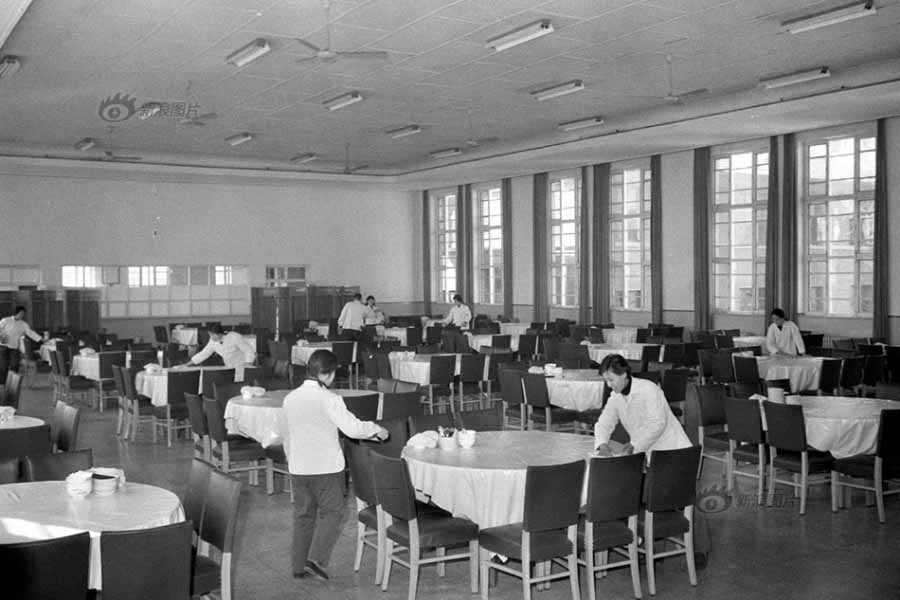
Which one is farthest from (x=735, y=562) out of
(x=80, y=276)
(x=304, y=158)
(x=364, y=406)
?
(x=80, y=276)

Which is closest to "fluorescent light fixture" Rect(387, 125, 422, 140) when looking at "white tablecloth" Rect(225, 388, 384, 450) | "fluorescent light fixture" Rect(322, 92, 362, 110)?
"fluorescent light fixture" Rect(322, 92, 362, 110)

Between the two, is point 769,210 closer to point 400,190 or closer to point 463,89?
point 463,89

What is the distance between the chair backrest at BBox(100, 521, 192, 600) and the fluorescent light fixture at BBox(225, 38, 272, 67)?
8273 mm

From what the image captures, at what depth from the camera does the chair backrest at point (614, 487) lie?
4938 millimetres

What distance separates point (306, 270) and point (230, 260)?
216cm

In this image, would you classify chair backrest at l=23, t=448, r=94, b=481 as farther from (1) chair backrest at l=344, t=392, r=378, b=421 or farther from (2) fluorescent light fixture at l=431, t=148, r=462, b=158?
(2) fluorescent light fixture at l=431, t=148, r=462, b=158

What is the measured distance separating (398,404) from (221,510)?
3549 millimetres

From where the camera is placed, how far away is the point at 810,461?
7023 millimetres

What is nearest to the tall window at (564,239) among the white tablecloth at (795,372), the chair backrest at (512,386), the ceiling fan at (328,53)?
the white tablecloth at (795,372)

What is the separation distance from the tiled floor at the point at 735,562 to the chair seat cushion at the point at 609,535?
432mm

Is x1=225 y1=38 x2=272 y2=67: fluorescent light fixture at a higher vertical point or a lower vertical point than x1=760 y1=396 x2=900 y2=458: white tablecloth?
higher

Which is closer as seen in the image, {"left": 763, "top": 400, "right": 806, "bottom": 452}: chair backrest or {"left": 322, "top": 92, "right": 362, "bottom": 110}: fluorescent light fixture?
{"left": 763, "top": 400, "right": 806, "bottom": 452}: chair backrest

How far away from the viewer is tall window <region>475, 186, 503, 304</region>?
77.8 feet

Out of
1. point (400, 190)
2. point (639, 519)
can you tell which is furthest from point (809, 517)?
point (400, 190)
